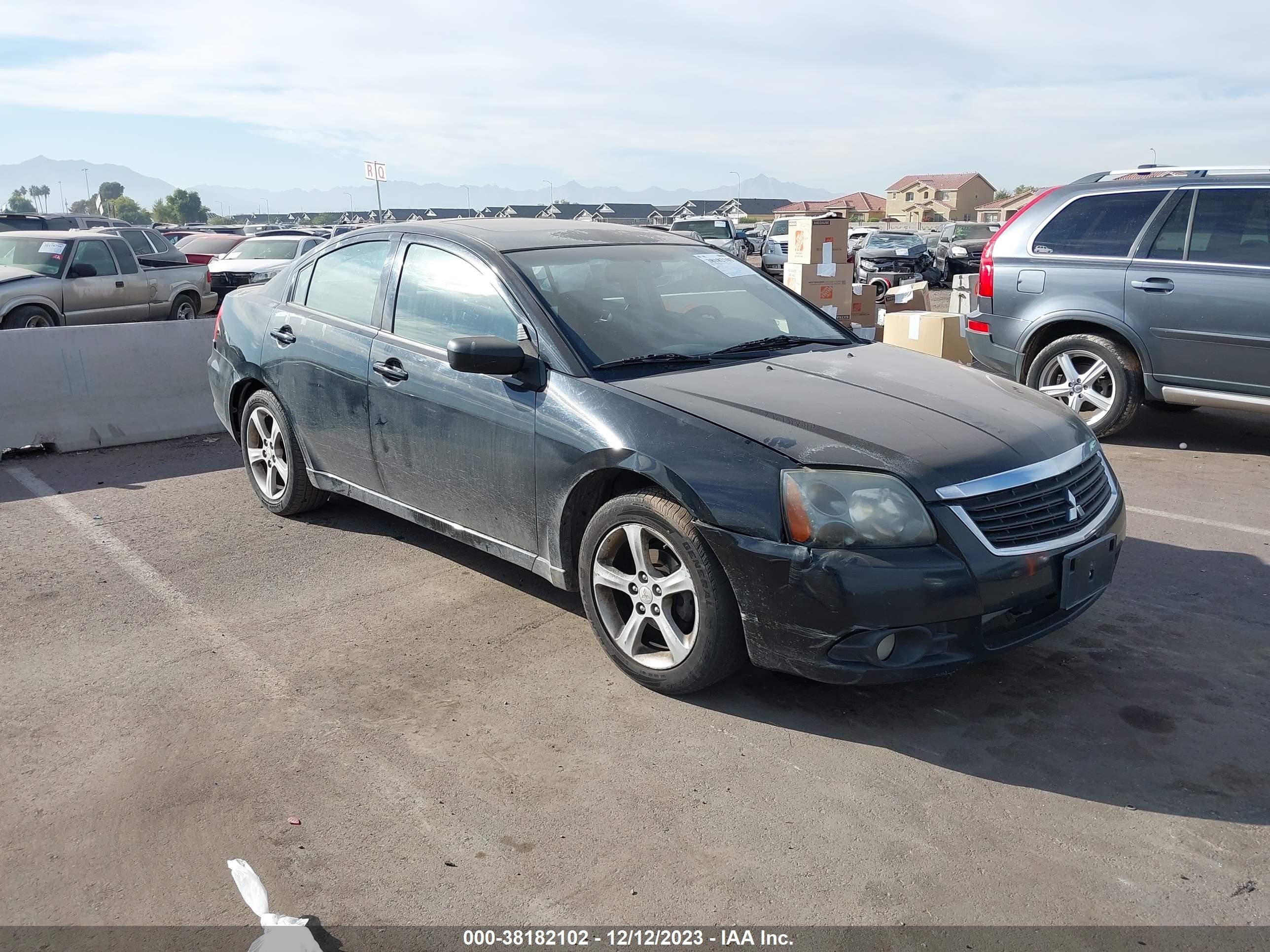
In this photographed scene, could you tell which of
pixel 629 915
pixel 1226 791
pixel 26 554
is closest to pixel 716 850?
pixel 629 915

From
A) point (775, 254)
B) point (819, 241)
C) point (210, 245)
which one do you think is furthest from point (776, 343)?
point (775, 254)

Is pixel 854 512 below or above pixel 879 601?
above

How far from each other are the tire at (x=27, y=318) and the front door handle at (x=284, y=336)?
8591 mm

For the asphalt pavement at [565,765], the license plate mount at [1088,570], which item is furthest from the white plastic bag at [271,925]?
the license plate mount at [1088,570]

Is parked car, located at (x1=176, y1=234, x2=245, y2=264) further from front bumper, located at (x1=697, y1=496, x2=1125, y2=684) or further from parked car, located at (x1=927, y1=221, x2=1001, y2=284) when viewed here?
front bumper, located at (x1=697, y1=496, x2=1125, y2=684)

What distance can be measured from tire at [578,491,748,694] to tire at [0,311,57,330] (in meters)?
11.2

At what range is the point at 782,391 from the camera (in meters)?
4.07

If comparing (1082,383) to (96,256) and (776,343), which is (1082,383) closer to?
(776,343)

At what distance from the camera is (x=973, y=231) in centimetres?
3678

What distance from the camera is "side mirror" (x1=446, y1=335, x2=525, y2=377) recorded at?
4.15 m

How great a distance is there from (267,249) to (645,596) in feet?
63.7

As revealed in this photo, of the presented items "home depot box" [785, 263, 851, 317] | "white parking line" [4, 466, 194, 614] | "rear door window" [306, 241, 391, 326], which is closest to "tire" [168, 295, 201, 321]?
"white parking line" [4, 466, 194, 614]

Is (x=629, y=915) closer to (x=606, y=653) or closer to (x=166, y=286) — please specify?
(x=606, y=653)

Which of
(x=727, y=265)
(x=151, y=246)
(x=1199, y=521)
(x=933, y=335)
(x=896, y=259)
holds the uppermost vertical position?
(x=727, y=265)
